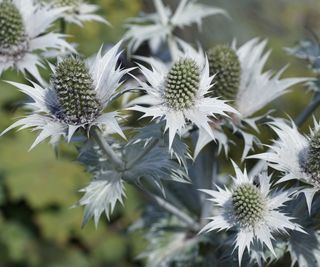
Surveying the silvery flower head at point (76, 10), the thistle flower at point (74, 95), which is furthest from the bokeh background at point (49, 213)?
the thistle flower at point (74, 95)

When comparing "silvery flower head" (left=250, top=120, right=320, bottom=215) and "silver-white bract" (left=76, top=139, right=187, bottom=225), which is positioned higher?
"silvery flower head" (left=250, top=120, right=320, bottom=215)

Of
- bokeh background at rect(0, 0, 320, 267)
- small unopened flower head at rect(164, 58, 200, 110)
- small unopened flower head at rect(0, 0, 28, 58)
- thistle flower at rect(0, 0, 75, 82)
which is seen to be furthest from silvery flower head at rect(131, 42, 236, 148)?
bokeh background at rect(0, 0, 320, 267)

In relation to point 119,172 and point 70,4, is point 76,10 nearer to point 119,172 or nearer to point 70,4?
point 70,4

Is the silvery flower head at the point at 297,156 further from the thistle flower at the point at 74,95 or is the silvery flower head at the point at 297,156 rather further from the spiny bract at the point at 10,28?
the spiny bract at the point at 10,28

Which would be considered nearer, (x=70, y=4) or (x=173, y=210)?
(x=173, y=210)

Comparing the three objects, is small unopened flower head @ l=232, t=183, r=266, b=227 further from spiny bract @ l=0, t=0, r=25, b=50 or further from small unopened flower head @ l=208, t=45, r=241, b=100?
spiny bract @ l=0, t=0, r=25, b=50

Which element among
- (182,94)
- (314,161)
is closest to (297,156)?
(314,161)
